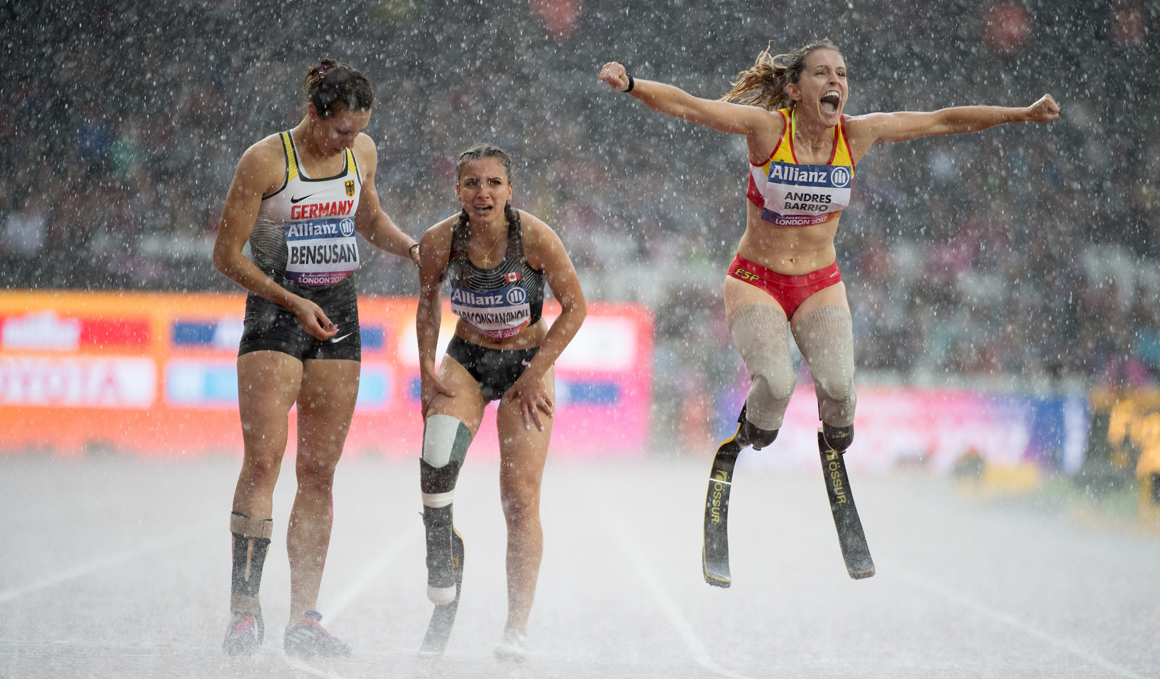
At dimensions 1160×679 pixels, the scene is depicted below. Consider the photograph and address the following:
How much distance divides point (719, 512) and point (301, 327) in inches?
63.1

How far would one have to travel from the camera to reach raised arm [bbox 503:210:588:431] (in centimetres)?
353

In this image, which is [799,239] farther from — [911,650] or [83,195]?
[83,195]

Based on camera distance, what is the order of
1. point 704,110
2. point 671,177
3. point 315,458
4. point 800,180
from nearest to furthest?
1. point 704,110
2. point 800,180
3. point 315,458
4. point 671,177

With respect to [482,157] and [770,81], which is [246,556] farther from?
[770,81]

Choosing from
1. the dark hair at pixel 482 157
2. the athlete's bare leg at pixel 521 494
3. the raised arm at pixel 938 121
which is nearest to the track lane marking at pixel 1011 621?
the raised arm at pixel 938 121

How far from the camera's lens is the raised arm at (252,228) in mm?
3379

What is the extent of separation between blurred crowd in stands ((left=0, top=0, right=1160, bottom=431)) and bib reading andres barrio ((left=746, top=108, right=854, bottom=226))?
4269mm

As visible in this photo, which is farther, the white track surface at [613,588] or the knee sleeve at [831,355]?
the white track surface at [613,588]

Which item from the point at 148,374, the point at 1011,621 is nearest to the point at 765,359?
the point at 1011,621

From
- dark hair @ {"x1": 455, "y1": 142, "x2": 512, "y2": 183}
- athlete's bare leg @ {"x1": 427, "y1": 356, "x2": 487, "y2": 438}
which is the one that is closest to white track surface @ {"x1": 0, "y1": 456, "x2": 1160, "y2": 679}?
athlete's bare leg @ {"x1": 427, "y1": 356, "x2": 487, "y2": 438}

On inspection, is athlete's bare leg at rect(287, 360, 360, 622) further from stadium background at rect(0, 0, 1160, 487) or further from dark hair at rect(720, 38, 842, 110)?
stadium background at rect(0, 0, 1160, 487)

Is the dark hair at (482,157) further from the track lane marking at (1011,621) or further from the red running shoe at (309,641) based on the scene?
the track lane marking at (1011,621)

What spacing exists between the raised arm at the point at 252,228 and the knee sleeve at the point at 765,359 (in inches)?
54.0

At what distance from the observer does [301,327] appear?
11.6ft
